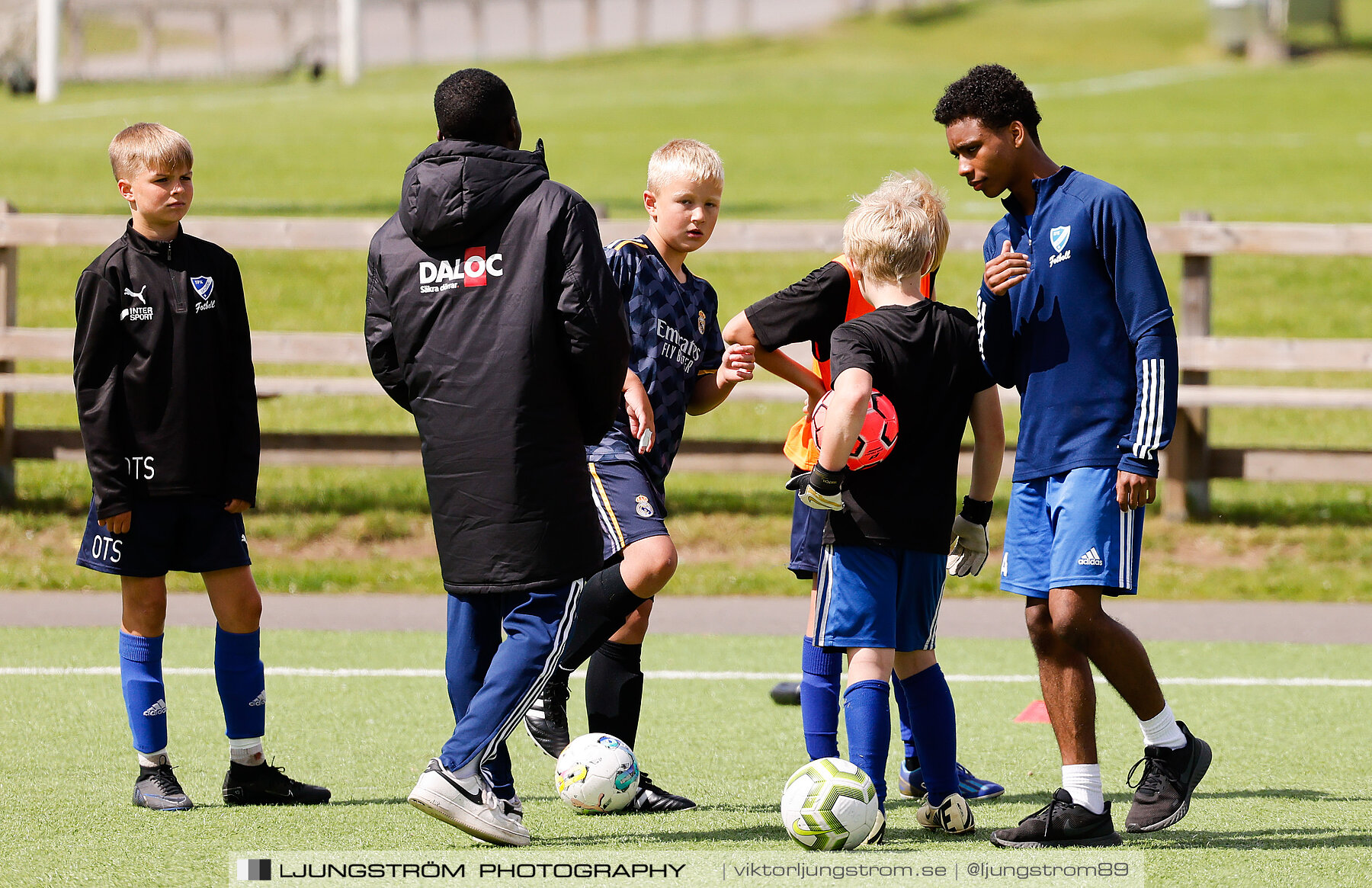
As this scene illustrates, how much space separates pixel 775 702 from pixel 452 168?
10.2ft

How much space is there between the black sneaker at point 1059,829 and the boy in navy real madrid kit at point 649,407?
101 centimetres

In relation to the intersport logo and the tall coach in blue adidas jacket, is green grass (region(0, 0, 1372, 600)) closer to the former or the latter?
the tall coach in blue adidas jacket

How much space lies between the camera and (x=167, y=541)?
4547mm

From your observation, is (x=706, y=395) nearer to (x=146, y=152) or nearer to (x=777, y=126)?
(x=146, y=152)

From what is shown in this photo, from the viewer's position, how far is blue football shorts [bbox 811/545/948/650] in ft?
13.9

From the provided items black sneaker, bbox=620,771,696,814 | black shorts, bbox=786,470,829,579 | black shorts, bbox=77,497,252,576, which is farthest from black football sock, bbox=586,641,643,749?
black shorts, bbox=77,497,252,576

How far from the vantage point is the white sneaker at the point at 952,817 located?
14.1ft

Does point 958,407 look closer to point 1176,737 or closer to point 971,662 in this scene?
point 1176,737

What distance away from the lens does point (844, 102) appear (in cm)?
3331

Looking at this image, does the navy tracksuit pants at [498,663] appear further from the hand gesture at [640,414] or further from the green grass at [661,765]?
the hand gesture at [640,414]

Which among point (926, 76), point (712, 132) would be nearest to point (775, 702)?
point (712, 132)

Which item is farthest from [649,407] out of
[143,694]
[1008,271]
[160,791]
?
[160,791]

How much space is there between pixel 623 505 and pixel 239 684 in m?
1.25

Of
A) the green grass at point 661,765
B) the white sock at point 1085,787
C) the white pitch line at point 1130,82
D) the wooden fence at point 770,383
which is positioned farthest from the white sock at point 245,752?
the white pitch line at point 1130,82
